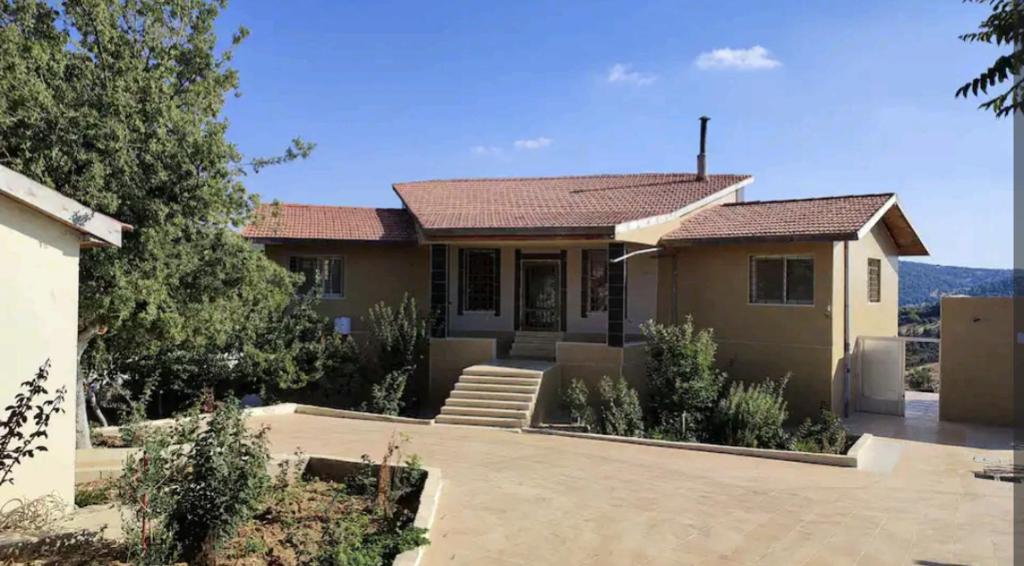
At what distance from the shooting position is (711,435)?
1300 centimetres

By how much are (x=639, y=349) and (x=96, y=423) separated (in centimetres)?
1133

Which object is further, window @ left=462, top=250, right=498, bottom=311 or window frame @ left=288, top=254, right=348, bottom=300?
window frame @ left=288, top=254, right=348, bottom=300

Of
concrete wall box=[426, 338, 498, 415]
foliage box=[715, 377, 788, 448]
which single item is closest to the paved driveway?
foliage box=[715, 377, 788, 448]

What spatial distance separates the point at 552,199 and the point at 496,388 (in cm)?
662

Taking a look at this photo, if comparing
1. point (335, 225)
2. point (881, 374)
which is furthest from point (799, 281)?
point (335, 225)

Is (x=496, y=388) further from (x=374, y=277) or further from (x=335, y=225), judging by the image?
(x=335, y=225)

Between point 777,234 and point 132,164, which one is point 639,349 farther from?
point 132,164

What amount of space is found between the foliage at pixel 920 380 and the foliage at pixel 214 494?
2151 centimetres

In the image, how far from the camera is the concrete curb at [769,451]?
1098 cm

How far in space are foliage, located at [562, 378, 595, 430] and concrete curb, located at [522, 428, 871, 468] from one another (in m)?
0.73

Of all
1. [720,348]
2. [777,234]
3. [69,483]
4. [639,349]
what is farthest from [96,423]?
[777,234]

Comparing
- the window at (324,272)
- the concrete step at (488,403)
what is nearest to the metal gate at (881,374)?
the concrete step at (488,403)

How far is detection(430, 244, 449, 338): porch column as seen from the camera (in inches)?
674

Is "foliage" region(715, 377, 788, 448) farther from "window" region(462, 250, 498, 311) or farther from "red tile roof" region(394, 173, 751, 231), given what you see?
"window" region(462, 250, 498, 311)
